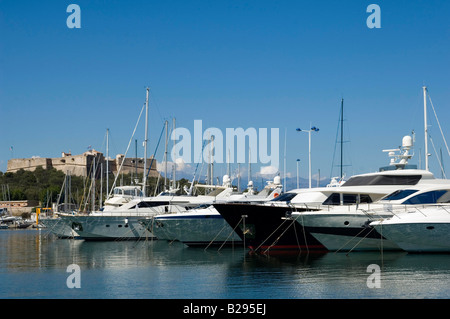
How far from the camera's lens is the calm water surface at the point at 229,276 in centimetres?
1748

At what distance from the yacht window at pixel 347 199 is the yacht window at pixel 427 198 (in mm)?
2606

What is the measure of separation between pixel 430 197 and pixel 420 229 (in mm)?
2631

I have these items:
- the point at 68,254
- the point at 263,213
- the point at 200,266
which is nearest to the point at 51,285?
the point at 200,266

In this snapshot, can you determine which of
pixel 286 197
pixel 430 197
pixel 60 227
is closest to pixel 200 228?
pixel 286 197

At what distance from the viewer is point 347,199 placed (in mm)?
28734

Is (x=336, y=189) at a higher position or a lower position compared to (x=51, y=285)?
higher

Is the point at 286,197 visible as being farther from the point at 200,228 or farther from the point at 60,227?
the point at 60,227

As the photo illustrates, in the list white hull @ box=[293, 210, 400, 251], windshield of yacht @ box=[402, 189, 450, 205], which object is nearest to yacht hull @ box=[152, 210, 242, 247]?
white hull @ box=[293, 210, 400, 251]

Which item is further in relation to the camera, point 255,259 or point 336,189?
point 336,189

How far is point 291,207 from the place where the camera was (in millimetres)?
27531

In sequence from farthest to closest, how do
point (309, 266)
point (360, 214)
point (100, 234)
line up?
point (100, 234)
point (360, 214)
point (309, 266)

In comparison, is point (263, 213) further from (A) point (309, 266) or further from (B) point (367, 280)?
(B) point (367, 280)
